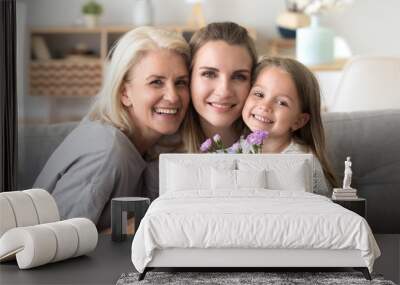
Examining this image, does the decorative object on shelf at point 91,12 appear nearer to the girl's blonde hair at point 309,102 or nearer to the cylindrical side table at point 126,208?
the girl's blonde hair at point 309,102

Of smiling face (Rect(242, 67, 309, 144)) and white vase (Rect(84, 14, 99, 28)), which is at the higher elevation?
white vase (Rect(84, 14, 99, 28))

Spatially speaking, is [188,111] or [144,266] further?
[188,111]

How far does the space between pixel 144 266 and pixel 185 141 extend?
121 centimetres

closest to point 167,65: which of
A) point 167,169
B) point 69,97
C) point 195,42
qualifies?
point 195,42

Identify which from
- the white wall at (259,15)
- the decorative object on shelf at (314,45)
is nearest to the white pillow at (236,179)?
the decorative object on shelf at (314,45)

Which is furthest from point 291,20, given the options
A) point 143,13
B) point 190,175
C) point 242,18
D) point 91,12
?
point 190,175

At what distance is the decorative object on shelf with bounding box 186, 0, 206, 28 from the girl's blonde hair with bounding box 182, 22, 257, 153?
16.3 feet

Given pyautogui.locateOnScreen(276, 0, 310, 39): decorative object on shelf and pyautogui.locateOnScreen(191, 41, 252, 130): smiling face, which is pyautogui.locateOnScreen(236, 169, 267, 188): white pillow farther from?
pyautogui.locateOnScreen(276, 0, 310, 39): decorative object on shelf

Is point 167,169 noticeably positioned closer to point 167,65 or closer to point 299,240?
point 167,65

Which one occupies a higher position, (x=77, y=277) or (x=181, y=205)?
(x=181, y=205)

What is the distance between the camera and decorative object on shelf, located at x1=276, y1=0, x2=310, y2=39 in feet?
26.9

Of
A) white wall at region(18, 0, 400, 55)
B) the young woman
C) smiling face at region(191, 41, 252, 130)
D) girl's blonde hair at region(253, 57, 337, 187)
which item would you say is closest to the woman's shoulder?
the young woman

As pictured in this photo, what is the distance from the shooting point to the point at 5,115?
371cm

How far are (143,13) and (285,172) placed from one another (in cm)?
571
